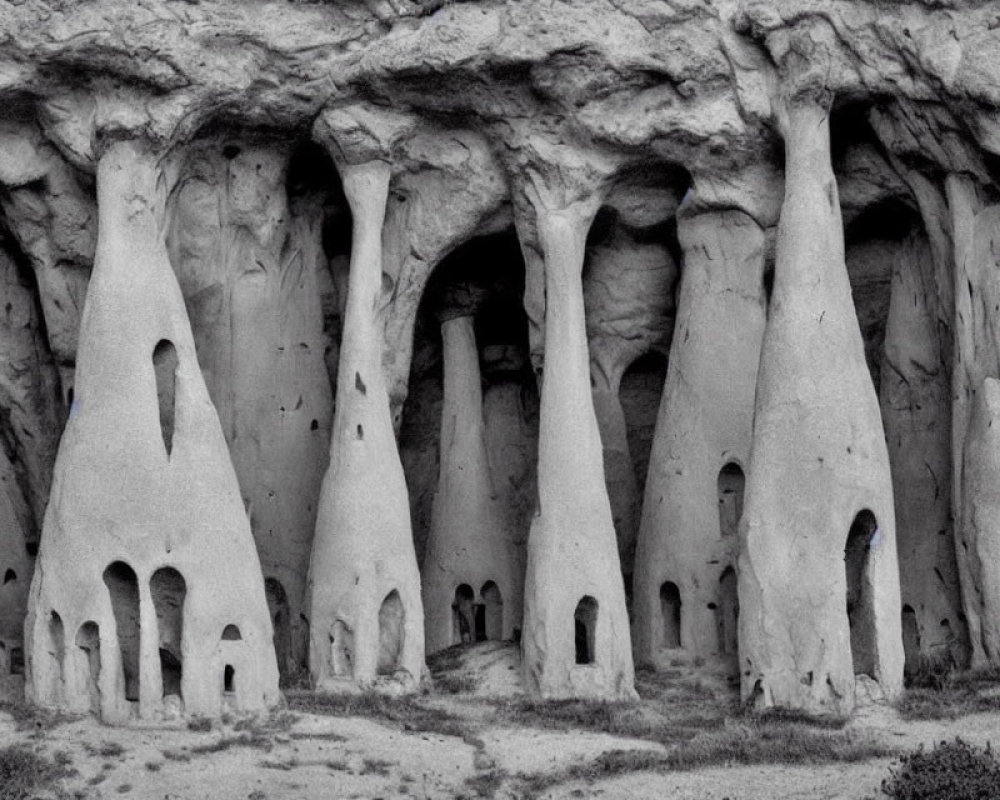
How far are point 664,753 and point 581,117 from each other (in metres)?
9.99

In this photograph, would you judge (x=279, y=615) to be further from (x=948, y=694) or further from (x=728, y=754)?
(x=948, y=694)

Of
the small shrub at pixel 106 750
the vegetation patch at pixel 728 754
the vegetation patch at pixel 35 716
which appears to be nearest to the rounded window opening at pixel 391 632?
the vegetation patch at pixel 35 716

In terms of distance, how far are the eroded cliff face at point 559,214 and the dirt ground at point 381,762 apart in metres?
2.81

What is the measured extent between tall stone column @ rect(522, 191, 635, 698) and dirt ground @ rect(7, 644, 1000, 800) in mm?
2172

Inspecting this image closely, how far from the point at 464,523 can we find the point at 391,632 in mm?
4870

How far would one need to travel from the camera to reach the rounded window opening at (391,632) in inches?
1125

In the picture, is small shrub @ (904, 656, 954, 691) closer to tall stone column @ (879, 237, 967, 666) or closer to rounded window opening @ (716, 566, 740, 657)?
tall stone column @ (879, 237, 967, 666)

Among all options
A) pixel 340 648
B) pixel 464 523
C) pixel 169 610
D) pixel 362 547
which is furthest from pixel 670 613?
pixel 169 610

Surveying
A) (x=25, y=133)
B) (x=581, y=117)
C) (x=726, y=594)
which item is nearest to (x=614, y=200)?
(x=581, y=117)

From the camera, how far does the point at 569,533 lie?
2861 centimetres

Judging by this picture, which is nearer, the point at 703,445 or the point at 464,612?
the point at 703,445

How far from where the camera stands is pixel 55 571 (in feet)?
87.3

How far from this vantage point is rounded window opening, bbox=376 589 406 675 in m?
28.6

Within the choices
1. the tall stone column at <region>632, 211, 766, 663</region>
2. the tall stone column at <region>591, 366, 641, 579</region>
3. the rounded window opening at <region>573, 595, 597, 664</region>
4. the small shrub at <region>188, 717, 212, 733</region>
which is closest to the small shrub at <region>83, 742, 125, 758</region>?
the small shrub at <region>188, 717, 212, 733</region>
